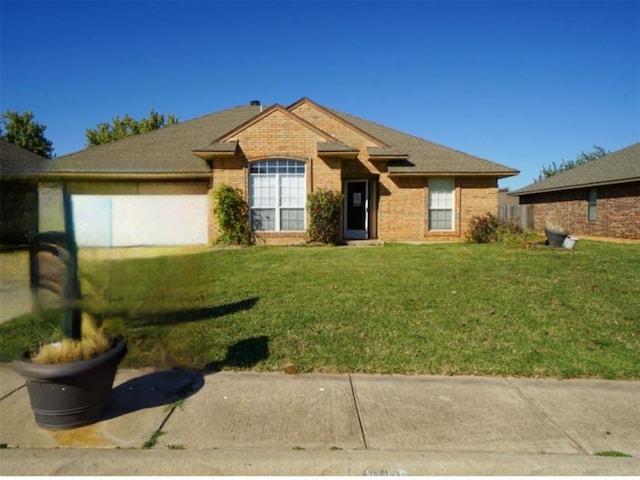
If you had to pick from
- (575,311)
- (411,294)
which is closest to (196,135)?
(411,294)

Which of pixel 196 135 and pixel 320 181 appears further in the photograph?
pixel 196 135

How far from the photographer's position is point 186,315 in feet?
21.6

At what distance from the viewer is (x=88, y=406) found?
3.60 m

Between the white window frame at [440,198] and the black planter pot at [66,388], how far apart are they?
1467 cm

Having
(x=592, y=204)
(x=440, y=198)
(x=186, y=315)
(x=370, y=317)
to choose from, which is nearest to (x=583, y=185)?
(x=592, y=204)

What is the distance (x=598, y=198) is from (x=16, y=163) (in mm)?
26332

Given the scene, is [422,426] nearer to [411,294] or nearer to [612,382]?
[612,382]

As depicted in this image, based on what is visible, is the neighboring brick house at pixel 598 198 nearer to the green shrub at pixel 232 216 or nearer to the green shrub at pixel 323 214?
the green shrub at pixel 323 214

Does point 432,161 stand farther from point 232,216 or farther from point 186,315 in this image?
point 186,315

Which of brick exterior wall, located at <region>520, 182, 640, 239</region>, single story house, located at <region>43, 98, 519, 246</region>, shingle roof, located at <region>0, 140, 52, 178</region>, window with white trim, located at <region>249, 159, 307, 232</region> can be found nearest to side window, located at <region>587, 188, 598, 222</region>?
brick exterior wall, located at <region>520, 182, 640, 239</region>

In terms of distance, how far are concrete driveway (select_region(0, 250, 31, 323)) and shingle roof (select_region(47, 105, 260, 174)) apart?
7.15 m

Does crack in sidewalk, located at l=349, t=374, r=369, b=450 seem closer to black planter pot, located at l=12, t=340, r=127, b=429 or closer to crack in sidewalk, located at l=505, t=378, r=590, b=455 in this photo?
crack in sidewalk, located at l=505, t=378, r=590, b=455

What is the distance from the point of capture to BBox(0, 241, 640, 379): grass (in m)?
4.98

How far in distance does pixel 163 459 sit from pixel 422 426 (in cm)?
202
